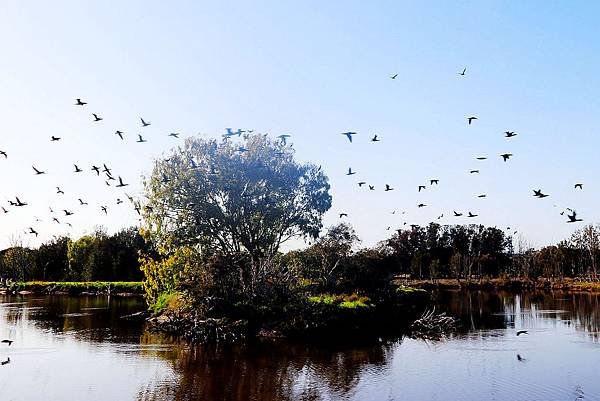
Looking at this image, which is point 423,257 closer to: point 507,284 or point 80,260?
point 507,284

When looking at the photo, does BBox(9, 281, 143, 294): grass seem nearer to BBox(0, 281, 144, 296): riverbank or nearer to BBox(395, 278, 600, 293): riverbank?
BBox(0, 281, 144, 296): riverbank

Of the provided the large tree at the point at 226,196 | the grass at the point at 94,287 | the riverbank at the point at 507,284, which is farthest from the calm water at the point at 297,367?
the riverbank at the point at 507,284

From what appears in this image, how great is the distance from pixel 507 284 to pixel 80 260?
58031 millimetres

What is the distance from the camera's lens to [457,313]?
1794 inches

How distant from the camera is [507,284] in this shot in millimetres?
78438

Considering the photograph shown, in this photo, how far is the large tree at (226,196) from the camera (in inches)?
1527

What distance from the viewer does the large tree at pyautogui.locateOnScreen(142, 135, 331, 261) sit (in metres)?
38.8

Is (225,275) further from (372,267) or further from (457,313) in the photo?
(457,313)

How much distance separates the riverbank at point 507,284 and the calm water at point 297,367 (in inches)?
1520

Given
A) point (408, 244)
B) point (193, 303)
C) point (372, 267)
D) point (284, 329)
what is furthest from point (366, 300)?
point (408, 244)

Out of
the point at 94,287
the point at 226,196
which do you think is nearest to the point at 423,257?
the point at 94,287

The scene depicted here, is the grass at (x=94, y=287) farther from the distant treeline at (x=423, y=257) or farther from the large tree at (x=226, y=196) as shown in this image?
the large tree at (x=226, y=196)

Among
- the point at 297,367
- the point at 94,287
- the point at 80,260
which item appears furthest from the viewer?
the point at 80,260

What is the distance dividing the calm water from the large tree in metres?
7.51
